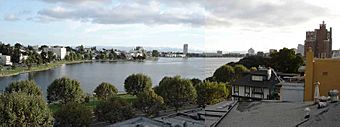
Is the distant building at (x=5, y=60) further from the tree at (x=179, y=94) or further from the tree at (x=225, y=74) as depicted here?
the tree at (x=179, y=94)

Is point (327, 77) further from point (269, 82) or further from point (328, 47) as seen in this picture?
point (269, 82)

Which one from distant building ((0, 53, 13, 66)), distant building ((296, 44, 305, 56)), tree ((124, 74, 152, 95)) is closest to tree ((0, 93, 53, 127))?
tree ((124, 74, 152, 95))

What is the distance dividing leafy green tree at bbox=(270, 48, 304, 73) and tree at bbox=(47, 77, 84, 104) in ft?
20.0

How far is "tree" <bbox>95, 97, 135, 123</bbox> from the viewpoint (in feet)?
29.8

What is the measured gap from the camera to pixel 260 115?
9.93 ft

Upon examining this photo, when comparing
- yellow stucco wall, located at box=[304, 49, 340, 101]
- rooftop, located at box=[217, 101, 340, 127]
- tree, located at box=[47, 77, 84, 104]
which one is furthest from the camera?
tree, located at box=[47, 77, 84, 104]

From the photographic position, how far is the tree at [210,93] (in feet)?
36.6

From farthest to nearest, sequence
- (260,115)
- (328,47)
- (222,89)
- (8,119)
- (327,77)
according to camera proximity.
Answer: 1. (222,89)
2. (328,47)
3. (8,119)
4. (327,77)
5. (260,115)

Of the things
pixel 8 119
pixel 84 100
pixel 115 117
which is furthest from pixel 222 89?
pixel 8 119

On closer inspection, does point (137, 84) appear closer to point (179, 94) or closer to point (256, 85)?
point (179, 94)

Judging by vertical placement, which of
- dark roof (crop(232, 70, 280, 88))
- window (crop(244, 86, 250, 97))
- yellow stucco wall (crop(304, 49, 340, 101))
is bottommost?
window (crop(244, 86, 250, 97))

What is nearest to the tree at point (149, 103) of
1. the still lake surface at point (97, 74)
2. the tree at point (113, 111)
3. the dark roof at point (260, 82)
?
the tree at point (113, 111)

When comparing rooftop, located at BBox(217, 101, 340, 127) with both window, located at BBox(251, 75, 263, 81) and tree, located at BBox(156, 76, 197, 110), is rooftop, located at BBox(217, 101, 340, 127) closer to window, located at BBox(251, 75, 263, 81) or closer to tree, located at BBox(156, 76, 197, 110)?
window, located at BBox(251, 75, 263, 81)

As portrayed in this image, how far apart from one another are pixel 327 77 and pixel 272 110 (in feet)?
5.59
